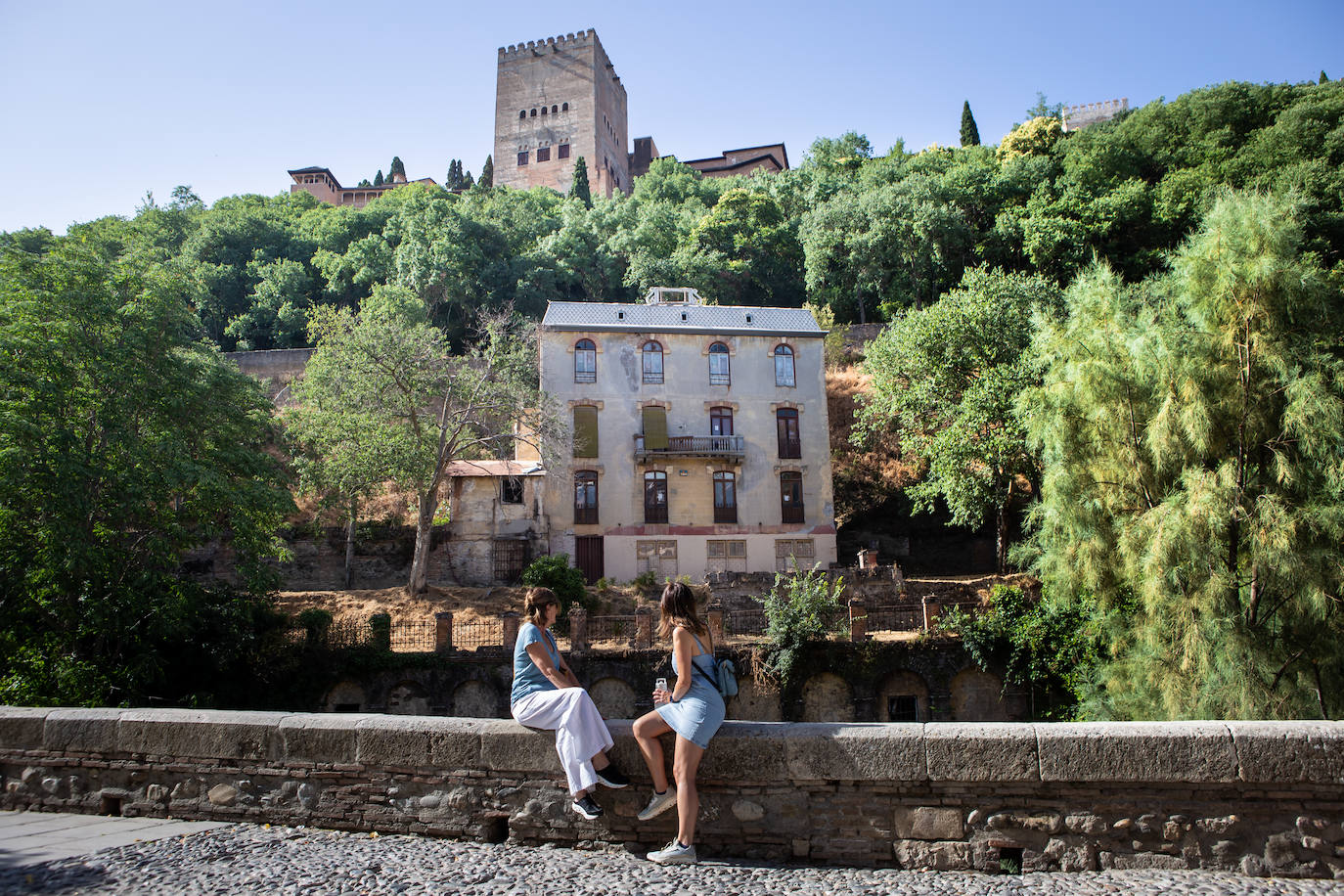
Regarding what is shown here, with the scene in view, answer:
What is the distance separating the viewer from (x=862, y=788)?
481 cm

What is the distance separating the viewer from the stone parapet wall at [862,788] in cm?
448

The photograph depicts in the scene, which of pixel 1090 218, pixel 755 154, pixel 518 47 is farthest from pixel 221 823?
pixel 518 47

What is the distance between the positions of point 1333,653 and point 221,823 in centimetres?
1221

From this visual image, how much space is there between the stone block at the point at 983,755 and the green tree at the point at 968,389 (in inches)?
742

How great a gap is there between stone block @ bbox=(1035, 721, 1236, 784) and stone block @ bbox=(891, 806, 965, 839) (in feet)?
1.79

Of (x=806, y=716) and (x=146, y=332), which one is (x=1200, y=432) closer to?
(x=806, y=716)

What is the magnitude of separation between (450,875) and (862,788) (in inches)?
90.5

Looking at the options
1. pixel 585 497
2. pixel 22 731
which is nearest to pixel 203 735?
pixel 22 731

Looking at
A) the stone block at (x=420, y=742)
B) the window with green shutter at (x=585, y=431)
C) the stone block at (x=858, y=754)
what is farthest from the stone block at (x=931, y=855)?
the window with green shutter at (x=585, y=431)

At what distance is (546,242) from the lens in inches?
A: 1748

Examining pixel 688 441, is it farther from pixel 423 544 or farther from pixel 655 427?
pixel 423 544

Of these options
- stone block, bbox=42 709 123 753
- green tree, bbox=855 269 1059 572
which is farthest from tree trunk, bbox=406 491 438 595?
stone block, bbox=42 709 123 753

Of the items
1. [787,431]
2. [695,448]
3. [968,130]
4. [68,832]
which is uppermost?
[968,130]

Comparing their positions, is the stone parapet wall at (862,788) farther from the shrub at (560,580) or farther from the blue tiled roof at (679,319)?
the blue tiled roof at (679,319)
